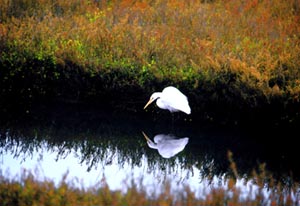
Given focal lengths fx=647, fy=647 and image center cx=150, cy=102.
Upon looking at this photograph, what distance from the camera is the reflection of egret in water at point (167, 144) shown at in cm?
1026

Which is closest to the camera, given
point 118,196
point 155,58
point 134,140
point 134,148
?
point 118,196

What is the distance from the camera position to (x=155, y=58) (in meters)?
12.2

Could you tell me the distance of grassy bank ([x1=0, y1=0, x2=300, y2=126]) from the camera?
11.1 metres

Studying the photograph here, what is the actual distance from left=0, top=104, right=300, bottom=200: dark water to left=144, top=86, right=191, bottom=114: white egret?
0.47 meters

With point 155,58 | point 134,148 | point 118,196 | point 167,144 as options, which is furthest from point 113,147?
point 118,196

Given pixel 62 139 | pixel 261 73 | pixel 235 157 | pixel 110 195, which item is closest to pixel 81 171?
pixel 62 139

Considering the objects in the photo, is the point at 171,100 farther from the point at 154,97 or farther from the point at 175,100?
the point at 154,97

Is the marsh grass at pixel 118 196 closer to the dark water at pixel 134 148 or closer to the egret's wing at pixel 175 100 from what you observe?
the dark water at pixel 134 148

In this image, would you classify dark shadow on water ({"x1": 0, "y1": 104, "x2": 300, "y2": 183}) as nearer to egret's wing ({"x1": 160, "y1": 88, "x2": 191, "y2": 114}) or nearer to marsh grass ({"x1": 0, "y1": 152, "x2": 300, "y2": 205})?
egret's wing ({"x1": 160, "y1": 88, "x2": 191, "y2": 114})

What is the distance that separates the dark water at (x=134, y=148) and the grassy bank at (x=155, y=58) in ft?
1.48

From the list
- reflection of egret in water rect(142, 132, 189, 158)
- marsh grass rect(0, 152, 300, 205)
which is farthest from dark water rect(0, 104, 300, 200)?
marsh grass rect(0, 152, 300, 205)

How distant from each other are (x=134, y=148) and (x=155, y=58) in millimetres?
2421

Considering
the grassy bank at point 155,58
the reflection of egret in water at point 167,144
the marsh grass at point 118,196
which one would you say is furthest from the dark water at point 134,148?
the marsh grass at point 118,196

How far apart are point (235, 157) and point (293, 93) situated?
58.8 inches
